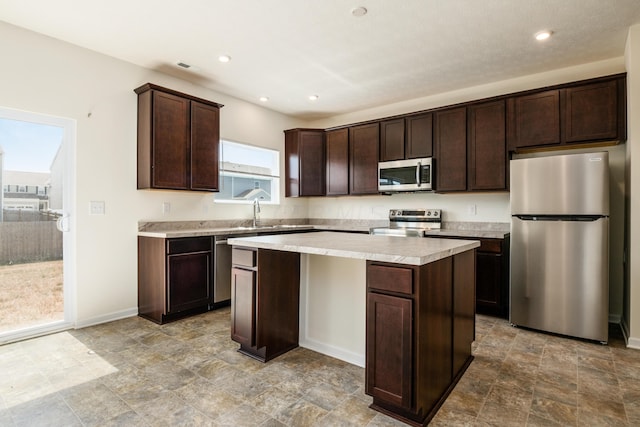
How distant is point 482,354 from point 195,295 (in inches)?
108

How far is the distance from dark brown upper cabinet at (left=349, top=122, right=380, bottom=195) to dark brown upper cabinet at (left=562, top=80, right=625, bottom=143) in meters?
2.18

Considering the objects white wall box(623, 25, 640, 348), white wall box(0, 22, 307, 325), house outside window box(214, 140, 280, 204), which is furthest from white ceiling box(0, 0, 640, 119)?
house outside window box(214, 140, 280, 204)

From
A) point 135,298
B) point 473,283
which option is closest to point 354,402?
point 473,283

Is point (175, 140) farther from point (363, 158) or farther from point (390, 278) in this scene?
point (390, 278)

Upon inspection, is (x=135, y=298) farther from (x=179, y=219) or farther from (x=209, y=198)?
(x=209, y=198)

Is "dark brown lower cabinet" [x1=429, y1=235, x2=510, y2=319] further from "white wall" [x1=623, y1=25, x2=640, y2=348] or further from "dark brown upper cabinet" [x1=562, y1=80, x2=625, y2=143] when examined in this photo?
"dark brown upper cabinet" [x1=562, y1=80, x2=625, y2=143]

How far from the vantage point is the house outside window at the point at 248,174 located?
4.56 m

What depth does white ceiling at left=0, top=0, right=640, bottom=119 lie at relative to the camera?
2551mm

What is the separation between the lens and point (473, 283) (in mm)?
2469

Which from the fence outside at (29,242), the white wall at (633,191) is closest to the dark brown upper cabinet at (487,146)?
the white wall at (633,191)

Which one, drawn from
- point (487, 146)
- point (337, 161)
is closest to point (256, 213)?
point (337, 161)

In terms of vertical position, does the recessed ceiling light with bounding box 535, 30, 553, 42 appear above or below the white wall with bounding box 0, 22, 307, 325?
above

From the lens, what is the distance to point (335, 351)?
2.49 metres

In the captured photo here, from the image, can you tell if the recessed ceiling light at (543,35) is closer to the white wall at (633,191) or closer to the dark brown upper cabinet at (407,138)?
the white wall at (633,191)
